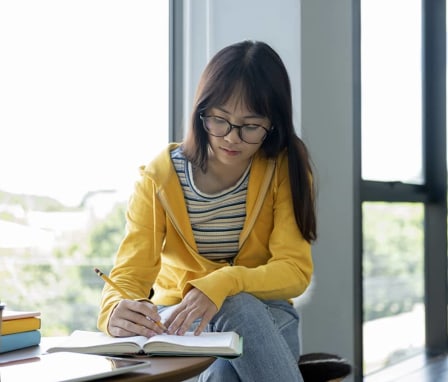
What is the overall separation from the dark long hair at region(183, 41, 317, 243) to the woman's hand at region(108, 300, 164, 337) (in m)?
0.48

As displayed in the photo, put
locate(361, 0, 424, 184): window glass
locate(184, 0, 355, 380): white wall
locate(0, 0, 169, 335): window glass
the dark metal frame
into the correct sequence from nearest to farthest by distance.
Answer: locate(0, 0, 169, 335): window glass
locate(184, 0, 355, 380): white wall
locate(361, 0, 424, 184): window glass
the dark metal frame

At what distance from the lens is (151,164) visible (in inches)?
68.1

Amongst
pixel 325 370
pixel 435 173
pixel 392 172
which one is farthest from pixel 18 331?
pixel 435 173

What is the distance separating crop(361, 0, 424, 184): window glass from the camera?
298cm

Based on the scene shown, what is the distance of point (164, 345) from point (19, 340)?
29cm

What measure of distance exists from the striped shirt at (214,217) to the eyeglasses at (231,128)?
146 mm

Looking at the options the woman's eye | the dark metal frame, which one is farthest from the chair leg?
the dark metal frame

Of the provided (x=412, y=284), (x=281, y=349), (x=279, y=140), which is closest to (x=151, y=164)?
(x=279, y=140)

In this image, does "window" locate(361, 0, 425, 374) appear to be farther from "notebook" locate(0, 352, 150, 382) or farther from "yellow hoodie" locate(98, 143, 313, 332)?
"notebook" locate(0, 352, 150, 382)

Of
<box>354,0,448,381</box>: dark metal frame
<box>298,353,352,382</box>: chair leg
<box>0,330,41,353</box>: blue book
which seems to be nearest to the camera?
<box>0,330,41,353</box>: blue book

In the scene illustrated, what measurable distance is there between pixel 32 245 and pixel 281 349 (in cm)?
88

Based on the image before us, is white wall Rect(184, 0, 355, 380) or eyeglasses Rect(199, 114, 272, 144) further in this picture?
white wall Rect(184, 0, 355, 380)

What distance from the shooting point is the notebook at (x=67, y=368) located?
967 millimetres

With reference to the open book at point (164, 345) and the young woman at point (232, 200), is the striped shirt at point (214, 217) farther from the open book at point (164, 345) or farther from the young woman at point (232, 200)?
the open book at point (164, 345)
